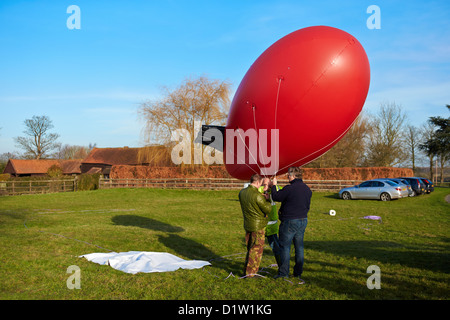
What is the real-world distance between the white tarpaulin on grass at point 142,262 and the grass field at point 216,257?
8.5 inches

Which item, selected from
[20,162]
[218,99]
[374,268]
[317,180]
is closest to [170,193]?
[218,99]

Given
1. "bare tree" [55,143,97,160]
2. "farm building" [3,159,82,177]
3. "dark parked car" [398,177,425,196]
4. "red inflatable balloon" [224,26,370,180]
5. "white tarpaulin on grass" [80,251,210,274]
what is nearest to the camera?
"red inflatable balloon" [224,26,370,180]

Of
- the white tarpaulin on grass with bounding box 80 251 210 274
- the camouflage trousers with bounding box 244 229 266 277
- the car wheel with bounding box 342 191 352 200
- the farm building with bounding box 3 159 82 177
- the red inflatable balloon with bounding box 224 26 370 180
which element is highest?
the red inflatable balloon with bounding box 224 26 370 180

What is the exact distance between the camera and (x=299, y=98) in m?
5.75

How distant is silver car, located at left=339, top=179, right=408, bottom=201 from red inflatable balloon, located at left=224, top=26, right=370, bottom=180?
672 inches

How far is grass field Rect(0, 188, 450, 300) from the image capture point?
16.9ft

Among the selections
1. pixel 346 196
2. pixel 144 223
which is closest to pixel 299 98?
pixel 144 223

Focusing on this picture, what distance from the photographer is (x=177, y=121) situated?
32.9 meters

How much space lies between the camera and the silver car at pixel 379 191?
833 inches

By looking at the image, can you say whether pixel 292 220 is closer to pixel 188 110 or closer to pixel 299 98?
pixel 299 98

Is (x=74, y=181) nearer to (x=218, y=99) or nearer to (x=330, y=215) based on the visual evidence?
(x=218, y=99)

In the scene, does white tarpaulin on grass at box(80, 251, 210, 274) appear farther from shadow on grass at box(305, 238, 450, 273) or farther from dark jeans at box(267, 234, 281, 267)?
shadow on grass at box(305, 238, 450, 273)

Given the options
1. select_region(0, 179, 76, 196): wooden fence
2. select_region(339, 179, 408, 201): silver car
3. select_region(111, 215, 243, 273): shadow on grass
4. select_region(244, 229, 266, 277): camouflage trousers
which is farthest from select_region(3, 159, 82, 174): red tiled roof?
select_region(244, 229, 266, 277): camouflage trousers

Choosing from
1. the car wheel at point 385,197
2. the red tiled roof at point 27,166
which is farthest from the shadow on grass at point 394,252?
the red tiled roof at point 27,166
